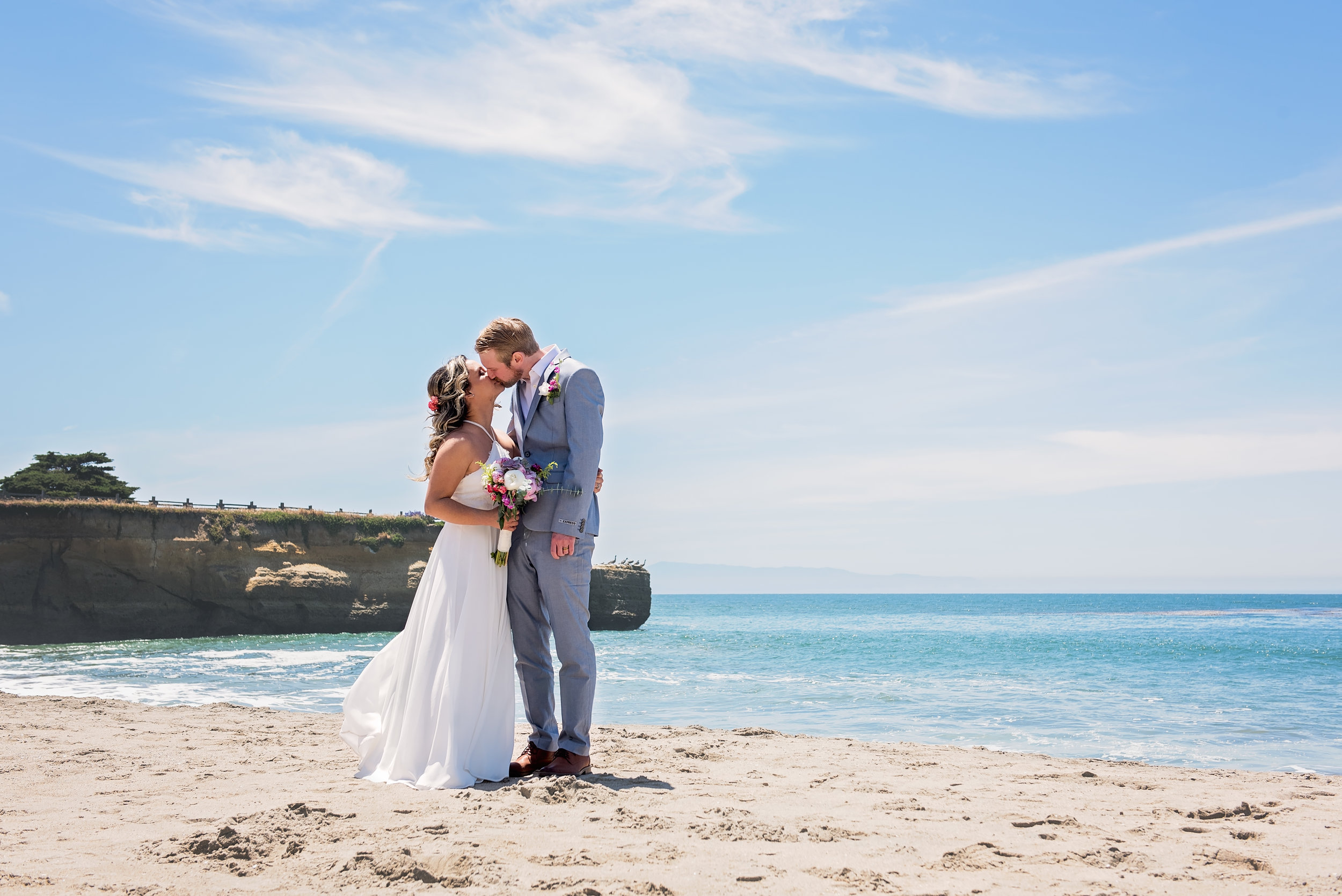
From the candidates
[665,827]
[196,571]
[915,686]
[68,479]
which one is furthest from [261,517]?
[665,827]

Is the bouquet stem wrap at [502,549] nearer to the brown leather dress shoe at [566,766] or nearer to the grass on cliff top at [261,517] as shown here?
the brown leather dress shoe at [566,766]

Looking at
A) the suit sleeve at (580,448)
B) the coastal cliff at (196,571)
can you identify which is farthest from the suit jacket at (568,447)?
the coastal cliff at (196,571)

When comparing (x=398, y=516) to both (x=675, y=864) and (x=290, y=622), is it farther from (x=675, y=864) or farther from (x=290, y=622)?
(x=675, y=864)

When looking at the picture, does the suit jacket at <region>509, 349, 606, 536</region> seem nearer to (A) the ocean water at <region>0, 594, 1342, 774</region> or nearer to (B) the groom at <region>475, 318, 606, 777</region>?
(B) the groom at <region>475, 318, 606, 777</region>

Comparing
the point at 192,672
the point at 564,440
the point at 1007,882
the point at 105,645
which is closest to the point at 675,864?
the point at 1007,882

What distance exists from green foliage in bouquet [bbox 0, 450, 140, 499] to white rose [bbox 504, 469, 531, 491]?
32.8 m

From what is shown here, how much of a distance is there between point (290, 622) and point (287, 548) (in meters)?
2.71

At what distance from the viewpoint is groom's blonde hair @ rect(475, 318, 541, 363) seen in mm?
4109

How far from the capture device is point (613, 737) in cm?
549

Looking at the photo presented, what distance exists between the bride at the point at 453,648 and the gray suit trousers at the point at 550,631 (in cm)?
10

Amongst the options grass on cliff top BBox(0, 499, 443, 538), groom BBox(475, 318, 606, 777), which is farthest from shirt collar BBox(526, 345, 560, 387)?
grass on cliff top BBox(0, 499, 443, 538)

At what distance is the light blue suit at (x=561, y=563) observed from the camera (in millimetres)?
3980

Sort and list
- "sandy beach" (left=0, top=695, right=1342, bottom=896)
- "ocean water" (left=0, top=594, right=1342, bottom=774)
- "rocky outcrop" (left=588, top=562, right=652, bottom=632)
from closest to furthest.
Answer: "sandy beach" (left=0, top=695, right=1342, bottom=896), "ocean water" (left=0, top=594, right=1342, bottom=774), "rocky outcrop" (left=588, top=562, right=652, bottom=632)

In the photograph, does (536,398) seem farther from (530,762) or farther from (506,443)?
(530,762)
